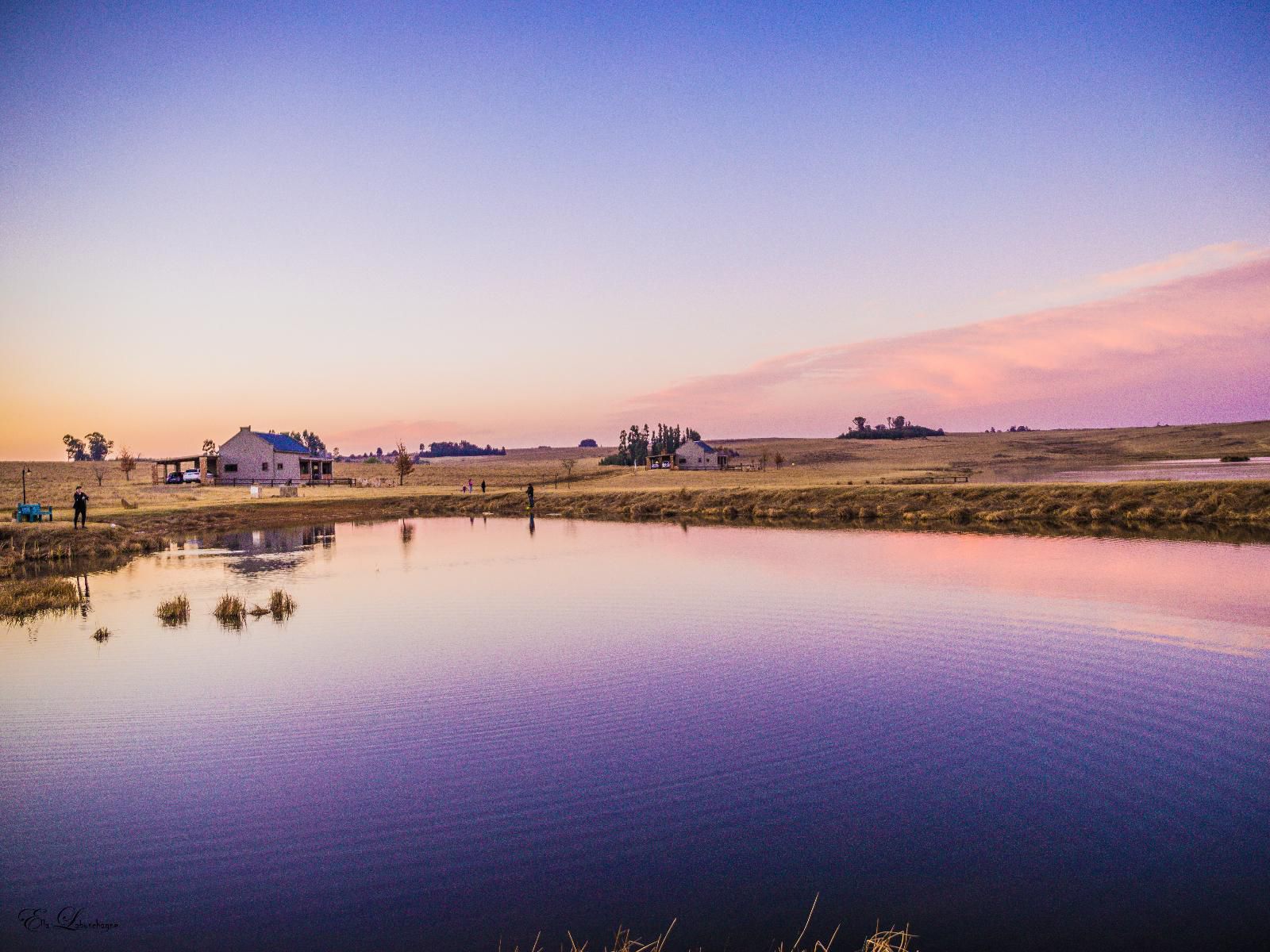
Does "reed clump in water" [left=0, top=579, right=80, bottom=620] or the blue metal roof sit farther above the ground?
the blue metal roof

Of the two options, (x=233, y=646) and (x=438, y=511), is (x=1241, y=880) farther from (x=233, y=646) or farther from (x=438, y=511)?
(x=438, y=511)

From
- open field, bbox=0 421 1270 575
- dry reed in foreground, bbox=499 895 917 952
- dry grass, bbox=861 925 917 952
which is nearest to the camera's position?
dry grass, bbox=861 925 917 952

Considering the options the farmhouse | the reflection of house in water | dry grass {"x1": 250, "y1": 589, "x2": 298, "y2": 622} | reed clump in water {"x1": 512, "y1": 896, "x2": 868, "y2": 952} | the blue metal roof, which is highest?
the blue metal roof

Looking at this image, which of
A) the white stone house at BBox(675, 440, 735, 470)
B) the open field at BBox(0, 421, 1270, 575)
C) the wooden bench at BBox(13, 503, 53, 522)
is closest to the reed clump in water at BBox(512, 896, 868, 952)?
the open field at BBox(0, 421, 1270, 575)

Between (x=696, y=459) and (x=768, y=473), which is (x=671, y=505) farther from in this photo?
(x=696, y=459)

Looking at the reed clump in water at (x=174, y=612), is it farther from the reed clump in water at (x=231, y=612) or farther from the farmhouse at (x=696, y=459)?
the farmhouse at (x=696, y=459)

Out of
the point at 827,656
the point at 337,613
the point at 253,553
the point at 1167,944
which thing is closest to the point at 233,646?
the point at 337,613

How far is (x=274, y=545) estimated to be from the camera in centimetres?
4334

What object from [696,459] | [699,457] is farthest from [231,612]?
[696,459]

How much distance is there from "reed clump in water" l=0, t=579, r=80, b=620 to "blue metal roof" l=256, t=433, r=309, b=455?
206ft

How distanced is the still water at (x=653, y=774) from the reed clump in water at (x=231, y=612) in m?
0.68

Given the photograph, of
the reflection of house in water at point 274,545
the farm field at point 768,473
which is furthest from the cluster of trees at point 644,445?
the reflection of house in water at point 274,545

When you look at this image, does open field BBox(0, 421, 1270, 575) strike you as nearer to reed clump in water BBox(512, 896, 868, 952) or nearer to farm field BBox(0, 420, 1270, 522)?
farm field BBox(0, 420, 1270, 522)

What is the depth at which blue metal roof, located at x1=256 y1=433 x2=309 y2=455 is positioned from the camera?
87.8 metres
